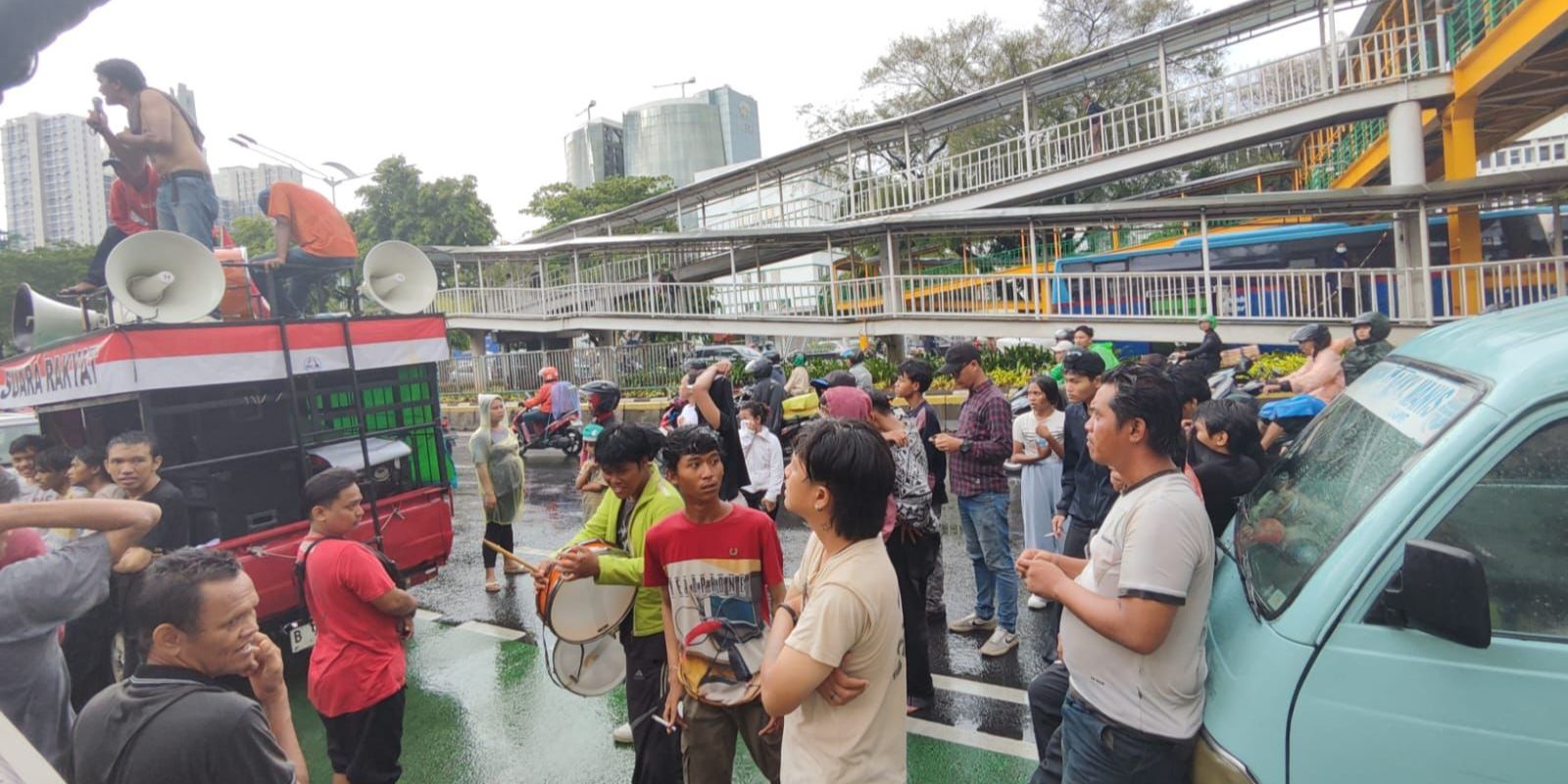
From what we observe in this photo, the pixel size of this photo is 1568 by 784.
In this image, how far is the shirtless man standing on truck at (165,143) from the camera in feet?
18.0

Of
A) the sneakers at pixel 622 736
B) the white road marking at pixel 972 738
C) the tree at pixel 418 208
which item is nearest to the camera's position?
the white road marking at pixel 972 738

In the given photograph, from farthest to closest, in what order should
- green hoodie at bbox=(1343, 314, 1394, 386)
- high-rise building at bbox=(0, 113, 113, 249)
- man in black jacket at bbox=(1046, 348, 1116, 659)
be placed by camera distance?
1. high-rise building at bbox=(0, 113, 113, 249)
2. green hoodie at bbox=(1343, 314, 1394, 386)
3. man in black jacket at bbox=(1046, 348, 1116, 659)

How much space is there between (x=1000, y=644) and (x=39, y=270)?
1460 inches

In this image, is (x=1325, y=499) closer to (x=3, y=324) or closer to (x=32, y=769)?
(x=32, y=769)

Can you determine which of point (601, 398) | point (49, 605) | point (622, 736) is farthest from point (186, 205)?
point (622, 736)

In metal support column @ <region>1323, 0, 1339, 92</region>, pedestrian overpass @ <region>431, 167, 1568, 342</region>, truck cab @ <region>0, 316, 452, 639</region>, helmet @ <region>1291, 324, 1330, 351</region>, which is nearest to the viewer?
truck cab @ <region>0, 316, 452, 639</region>

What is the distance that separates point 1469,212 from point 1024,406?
1063 cm

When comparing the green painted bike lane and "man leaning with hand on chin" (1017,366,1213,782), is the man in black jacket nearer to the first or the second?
the green painted bike lane

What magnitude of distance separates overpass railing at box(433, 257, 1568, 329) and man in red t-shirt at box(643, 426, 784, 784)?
31.4 ft

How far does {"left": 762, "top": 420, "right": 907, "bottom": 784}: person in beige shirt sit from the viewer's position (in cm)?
181

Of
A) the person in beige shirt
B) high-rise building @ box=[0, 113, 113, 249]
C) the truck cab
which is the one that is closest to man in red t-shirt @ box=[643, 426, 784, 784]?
the person in beige shirt

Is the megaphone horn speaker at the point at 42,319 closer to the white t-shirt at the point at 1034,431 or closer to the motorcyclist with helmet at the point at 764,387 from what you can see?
the motorcyclist with helmet at the point at 764,387

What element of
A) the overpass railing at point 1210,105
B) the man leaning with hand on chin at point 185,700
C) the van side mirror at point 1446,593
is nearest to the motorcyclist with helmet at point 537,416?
the overpass railing at point 1210,105

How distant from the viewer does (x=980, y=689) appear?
4191mm
